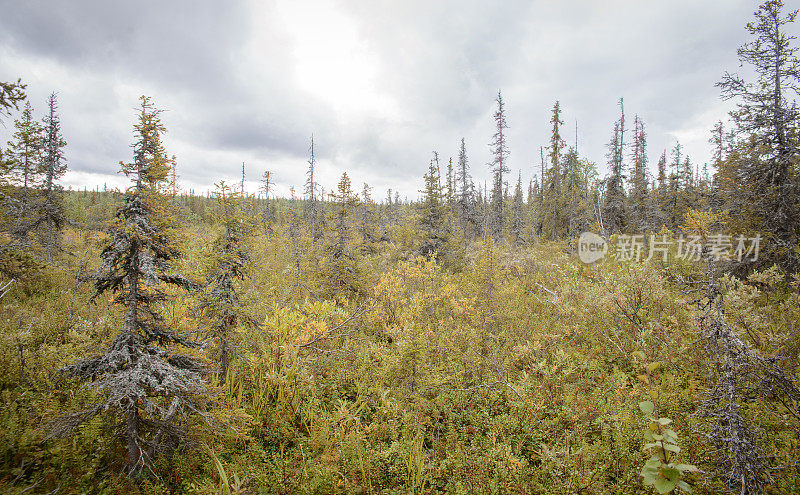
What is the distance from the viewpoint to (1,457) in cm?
412

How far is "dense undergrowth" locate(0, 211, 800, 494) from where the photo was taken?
4.16 meters

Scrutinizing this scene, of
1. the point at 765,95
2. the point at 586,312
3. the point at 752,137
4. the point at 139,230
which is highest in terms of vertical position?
the point at 765,95

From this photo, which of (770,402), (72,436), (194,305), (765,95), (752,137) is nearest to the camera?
(72,436)

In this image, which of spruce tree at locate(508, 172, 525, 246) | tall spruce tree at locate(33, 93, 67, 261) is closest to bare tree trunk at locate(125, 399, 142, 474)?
tall spruce tree at locate(33, 93, 67, 261)

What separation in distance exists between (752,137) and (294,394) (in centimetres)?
1753

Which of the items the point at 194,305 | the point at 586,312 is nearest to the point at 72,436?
the point at 194,305

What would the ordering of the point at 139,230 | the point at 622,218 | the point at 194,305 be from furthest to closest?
the point at 622,218
the point at 194,305
the point at 139,230

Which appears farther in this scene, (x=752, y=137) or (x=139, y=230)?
(x=752, y=137)

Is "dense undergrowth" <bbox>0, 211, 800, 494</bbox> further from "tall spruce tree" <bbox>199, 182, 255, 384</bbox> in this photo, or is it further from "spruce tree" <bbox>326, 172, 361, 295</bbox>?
"spruce tree" <bbox>326, 172, 361, 295</bbox>

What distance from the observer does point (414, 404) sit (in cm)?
542

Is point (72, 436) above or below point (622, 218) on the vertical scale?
below

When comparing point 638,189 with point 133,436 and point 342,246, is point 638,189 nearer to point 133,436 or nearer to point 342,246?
point 342,246

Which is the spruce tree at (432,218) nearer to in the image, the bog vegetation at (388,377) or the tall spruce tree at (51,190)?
the bog vegetation at (388,377)

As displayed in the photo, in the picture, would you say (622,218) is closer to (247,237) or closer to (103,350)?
(247,237)
